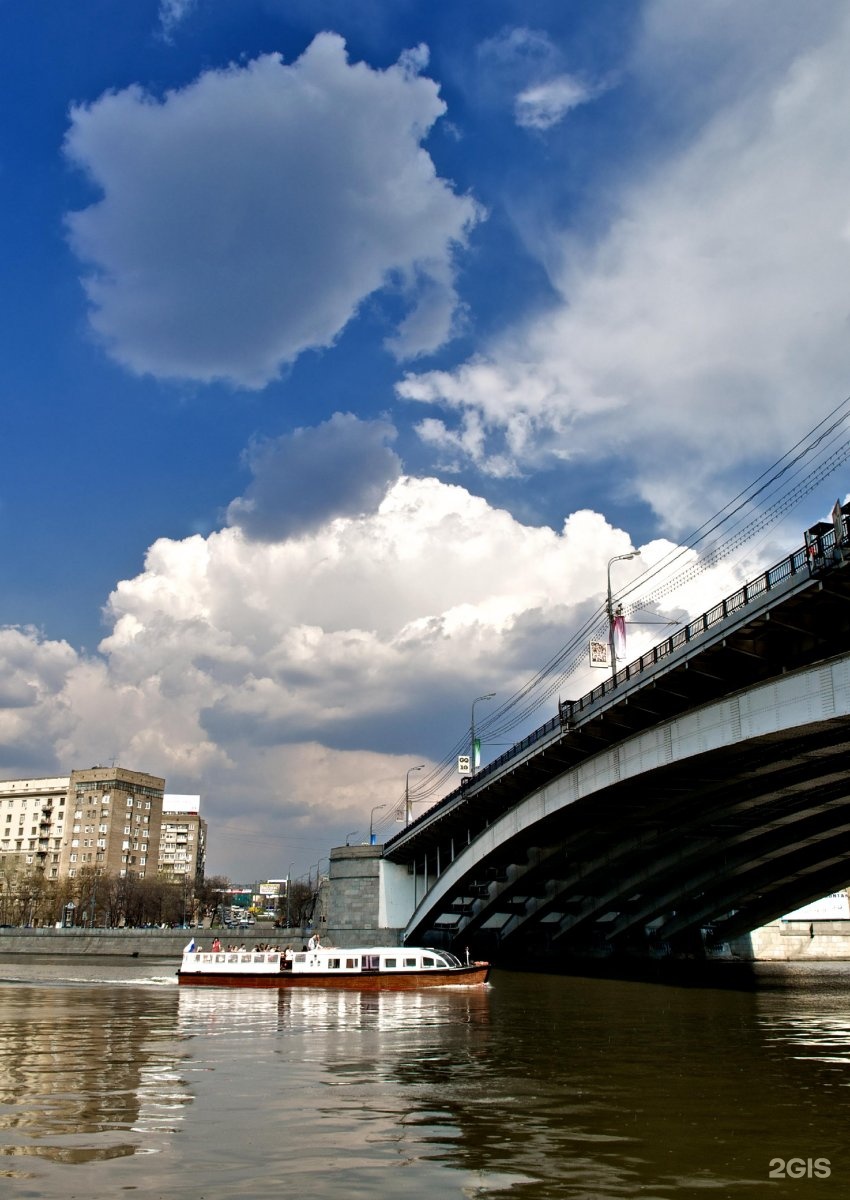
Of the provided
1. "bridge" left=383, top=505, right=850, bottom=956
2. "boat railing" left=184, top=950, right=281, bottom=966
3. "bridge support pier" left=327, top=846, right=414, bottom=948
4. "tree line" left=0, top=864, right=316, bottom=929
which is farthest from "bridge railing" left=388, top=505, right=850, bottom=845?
"tree line" left=0, top=864, right=316, bottom=929

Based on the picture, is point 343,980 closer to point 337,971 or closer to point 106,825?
point 337,971

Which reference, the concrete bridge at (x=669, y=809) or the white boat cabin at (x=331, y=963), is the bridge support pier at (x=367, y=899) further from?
the white boat cabin at (x=331, y=963)

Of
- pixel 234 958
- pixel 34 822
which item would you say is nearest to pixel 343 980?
pixel 234 958

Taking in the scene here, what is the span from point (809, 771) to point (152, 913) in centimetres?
10958

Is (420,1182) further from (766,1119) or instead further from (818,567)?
(818,567)

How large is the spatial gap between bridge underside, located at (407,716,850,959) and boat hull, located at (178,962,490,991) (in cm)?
913

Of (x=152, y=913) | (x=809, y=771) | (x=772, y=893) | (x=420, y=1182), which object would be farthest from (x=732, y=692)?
(x=152, y=913)

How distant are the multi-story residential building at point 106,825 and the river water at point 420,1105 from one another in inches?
4912

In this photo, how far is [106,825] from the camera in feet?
499

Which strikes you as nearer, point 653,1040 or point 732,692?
point 653,1040

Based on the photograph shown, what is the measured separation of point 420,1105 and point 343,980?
119 feet

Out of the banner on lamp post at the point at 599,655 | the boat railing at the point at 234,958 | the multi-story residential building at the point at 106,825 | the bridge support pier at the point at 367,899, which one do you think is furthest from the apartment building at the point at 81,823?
the banner on lamp post at the point at 599,655

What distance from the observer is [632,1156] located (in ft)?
40.9

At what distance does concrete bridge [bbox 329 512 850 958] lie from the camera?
31.8m
